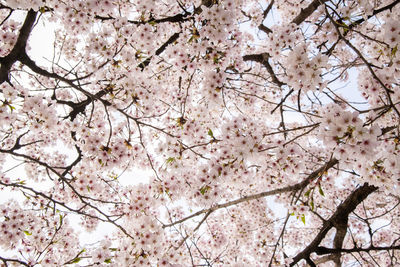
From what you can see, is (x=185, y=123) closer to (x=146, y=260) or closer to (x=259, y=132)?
(x=259, y=132)

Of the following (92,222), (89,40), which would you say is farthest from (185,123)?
(92,222)

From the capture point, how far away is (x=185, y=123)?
13.7ft

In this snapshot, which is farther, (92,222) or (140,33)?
(92,222)

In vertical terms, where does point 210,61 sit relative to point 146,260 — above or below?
above

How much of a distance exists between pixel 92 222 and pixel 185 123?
171 inches

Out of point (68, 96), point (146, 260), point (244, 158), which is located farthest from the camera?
point (68, 96)

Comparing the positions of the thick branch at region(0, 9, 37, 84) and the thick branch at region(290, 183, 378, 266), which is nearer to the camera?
the thick branch at region(0, 9, 37, 84)

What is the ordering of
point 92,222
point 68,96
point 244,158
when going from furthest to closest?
point 68,96 → point 92,222 → point 244,158

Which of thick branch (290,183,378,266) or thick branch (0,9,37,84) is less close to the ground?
thick branch (0,9,37,84)

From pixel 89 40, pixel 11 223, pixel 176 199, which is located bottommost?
pixel 11 223

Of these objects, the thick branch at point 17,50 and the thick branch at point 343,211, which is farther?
the thick branch at point 343,211

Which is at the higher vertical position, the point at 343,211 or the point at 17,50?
the point at 17,50

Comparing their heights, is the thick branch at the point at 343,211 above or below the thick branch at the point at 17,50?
below

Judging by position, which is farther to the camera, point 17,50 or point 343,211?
point 343,211
